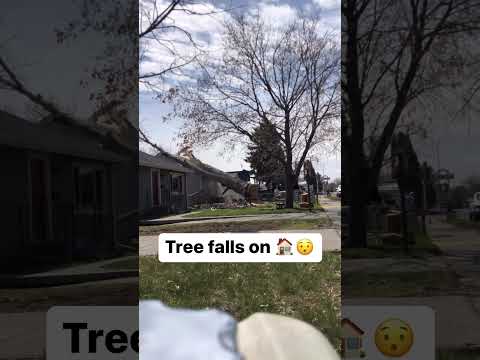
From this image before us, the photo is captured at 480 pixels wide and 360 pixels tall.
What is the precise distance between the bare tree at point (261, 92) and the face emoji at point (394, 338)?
2.44ft

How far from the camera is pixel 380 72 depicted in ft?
7.73

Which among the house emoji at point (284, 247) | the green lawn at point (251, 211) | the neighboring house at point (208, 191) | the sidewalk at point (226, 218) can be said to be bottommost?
the house emoji at point (284, 247)

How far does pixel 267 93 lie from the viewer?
243 centimetres

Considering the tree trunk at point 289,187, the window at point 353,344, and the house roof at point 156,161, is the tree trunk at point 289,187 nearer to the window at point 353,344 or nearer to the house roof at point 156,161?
the house roof at point 156,161

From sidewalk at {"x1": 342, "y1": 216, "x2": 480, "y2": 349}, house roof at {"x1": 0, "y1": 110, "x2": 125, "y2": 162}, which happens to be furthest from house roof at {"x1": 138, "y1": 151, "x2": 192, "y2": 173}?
sidewalk at {"x1": 342, "y1": 216, "x2": 480, "y2": 349}

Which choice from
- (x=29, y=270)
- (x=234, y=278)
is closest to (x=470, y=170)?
(x=234, y=278)

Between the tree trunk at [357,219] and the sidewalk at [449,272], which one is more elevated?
the tree trunk at [357,219]

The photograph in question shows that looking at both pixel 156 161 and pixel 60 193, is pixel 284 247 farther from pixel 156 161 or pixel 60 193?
pixel 60 193

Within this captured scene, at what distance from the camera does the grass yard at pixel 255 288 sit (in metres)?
2.33

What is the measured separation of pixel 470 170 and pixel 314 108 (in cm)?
80

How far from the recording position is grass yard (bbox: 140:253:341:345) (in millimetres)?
2334

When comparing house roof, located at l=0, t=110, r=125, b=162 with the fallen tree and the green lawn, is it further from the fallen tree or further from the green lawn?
the green lawn

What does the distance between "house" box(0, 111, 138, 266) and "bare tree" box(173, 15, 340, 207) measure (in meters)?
0.42

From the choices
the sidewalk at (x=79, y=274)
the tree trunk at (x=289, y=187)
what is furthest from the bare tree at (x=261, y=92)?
the sidewalk at (x=79, y=274)
